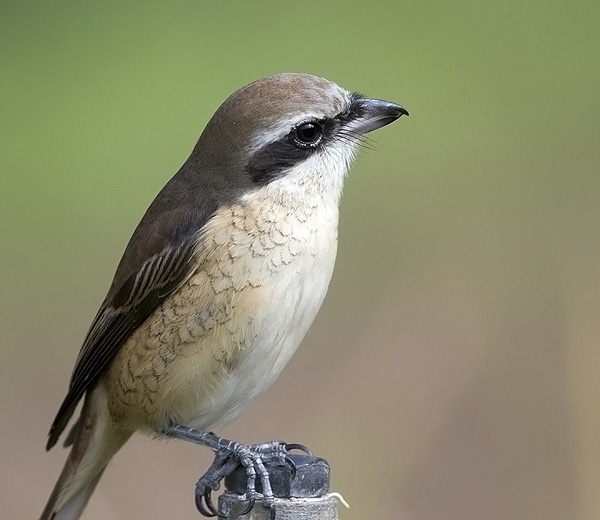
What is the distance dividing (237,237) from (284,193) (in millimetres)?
180

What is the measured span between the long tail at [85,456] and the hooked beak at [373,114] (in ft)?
3.56

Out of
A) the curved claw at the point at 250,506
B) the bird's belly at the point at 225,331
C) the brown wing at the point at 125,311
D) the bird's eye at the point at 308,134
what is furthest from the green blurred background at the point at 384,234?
the curved claw at the point at 250,506

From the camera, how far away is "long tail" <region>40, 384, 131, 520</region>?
371 cm

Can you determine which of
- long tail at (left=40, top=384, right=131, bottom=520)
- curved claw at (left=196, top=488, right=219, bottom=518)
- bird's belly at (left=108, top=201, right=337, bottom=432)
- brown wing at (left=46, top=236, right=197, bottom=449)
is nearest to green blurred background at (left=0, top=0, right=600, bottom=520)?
long tail at (left=40, top=384, right=131, bottom=520)

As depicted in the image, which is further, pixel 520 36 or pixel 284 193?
pixel 520 36

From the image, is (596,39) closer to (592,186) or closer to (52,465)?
(592,186)

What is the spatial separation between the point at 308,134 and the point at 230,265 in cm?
43

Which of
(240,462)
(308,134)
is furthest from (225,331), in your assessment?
(308,134)

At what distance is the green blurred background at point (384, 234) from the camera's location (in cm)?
491

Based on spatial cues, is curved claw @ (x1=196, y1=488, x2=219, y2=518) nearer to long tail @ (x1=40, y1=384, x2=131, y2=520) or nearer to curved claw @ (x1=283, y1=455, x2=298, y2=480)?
curved claw @ (x1=283, y1=455, x2=298, y2=480)

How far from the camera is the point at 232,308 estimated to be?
3225 mm

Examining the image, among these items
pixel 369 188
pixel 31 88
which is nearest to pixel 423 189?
pixel 369 188

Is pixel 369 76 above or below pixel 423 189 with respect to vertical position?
above

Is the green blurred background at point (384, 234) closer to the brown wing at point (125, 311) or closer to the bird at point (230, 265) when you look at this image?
the brown wing at point (125, 311)
